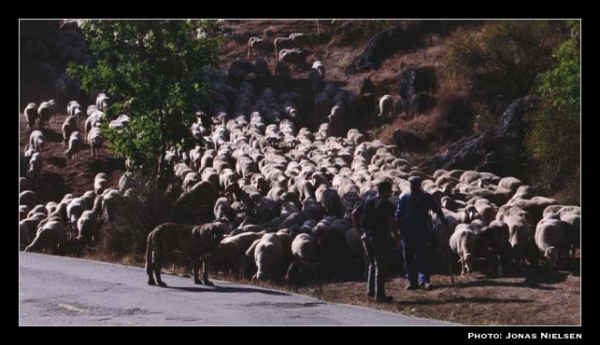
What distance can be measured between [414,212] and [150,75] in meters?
9.14

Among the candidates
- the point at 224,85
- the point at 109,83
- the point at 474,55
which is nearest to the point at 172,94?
the point at 109,83

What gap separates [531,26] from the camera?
34.5 m

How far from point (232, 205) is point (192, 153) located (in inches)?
307

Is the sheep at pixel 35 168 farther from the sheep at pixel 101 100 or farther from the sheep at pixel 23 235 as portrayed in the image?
the sheep at pixel 23 235

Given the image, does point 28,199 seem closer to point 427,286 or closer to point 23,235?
point 23,235

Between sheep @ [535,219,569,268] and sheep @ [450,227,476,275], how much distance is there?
118 cm

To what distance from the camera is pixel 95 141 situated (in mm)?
31688

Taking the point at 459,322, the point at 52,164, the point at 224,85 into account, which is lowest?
the point at 459,322

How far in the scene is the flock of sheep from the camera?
56.6ft

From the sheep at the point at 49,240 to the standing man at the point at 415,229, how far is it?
9226 millimetres

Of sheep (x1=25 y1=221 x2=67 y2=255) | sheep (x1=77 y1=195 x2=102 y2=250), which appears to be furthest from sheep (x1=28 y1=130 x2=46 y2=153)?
sheep (x1=25 y1=221 x2=67 y2=255)

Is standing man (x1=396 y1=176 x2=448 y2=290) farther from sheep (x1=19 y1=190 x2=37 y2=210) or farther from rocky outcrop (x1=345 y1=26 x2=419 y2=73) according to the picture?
rocky outcrop (x1=345 y1=26 x2=419 y2=73)

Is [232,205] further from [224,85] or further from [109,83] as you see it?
[224,85]

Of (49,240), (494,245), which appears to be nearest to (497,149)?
(494,245)
